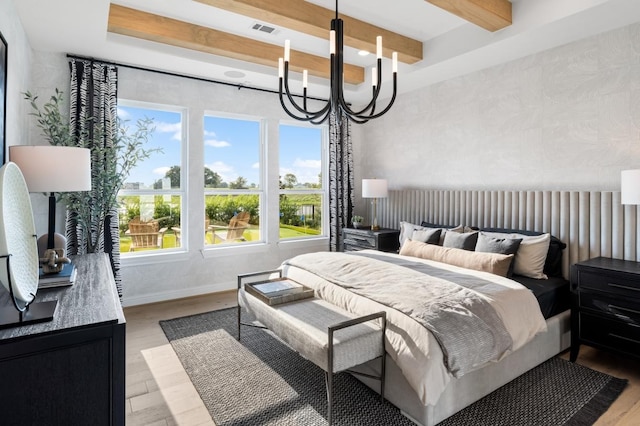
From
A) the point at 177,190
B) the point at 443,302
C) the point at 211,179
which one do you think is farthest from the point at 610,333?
the point at 177,190

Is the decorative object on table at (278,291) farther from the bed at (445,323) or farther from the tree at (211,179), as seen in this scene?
the tree at (211,179)

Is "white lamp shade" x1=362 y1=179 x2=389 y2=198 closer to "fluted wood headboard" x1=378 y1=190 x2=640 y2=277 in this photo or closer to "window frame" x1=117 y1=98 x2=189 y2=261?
"fluted wood headboard" x1=378 y1=190 x2=640 y2=277

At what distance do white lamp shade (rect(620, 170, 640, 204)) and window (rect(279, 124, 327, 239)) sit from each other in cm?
367

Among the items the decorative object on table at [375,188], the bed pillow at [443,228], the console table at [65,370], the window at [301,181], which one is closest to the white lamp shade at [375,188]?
the decorative object on table at [375,188]

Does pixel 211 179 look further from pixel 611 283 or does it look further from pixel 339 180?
pixel 611 283

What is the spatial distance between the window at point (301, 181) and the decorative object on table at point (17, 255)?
384cm

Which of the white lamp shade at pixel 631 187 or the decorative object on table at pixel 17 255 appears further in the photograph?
the white lamp shade at pixel 631 187

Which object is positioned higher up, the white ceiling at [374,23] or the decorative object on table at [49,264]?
the white ceiling at [374,23]

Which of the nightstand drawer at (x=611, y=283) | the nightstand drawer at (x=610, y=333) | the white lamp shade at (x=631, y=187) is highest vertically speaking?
the white lamp shade at (x=631, y=187)

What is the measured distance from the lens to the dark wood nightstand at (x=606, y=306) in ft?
8.08

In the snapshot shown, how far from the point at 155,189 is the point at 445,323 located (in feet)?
11.7

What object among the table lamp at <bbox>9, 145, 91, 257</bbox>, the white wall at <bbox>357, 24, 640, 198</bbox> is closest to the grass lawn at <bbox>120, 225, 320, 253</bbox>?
the white wall at <bbox>357, 24, 640, 198</bbox>

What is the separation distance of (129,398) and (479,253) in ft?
9.30

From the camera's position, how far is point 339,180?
5.42 m
